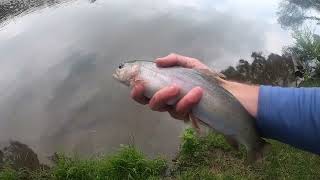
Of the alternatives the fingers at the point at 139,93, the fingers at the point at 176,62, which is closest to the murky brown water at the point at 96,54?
the fingers at the point at 176,62

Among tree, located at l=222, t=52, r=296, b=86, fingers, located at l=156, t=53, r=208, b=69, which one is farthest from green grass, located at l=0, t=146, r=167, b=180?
tree, located at l=222, t=52, r=296, b=86

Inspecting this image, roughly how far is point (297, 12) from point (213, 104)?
882 cm

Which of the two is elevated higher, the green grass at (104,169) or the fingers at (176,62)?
the fingers at (176,62)

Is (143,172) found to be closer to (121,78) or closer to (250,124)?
(121,78)

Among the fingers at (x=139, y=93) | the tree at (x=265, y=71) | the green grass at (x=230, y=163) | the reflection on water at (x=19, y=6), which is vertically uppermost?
the fingers at (x=139, y=93)

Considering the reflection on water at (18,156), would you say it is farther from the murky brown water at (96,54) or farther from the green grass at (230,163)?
the green grass at (230,163)

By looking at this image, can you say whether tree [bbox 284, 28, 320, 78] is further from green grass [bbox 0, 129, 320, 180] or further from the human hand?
the human hand

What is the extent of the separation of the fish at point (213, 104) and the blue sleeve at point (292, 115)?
168 mm

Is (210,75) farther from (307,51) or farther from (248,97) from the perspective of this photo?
(307,51)

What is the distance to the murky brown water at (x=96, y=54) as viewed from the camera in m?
6.86

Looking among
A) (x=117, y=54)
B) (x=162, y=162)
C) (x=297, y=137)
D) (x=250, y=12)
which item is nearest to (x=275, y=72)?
(x=250, y=12)

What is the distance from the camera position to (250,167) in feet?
20.0

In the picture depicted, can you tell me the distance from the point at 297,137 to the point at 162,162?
3.73 metres

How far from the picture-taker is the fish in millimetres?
2960
